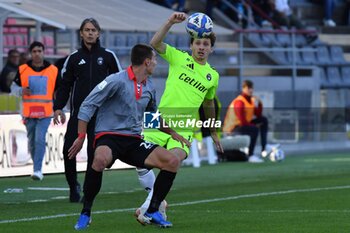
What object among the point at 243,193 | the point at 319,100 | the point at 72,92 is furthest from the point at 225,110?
the point at 72,92

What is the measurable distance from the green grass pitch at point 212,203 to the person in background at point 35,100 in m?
Answer: 0.50

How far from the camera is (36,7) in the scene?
79.5ft

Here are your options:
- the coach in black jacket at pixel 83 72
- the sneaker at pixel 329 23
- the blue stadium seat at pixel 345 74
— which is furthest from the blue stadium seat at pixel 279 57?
the coach in black jacket at pixel 83 72

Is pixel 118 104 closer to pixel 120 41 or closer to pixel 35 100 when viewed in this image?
pixel 35 100

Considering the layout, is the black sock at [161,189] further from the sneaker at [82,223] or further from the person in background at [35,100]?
the person in background at [35,100]

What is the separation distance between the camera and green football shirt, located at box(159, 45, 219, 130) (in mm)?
12672

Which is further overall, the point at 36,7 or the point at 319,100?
the point at 319,100

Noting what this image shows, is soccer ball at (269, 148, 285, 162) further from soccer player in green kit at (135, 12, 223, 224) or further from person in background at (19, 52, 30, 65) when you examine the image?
soccer player in green kit at (135, 12, 223, 224)

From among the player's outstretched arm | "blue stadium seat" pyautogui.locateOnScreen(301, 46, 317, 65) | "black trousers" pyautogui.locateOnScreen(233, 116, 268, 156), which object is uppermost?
the player's outstretched arm

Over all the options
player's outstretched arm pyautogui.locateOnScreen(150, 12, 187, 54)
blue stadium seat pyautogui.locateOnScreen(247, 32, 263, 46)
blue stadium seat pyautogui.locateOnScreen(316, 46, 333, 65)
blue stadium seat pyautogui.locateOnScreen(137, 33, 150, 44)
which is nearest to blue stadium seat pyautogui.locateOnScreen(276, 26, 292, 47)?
blue stadium seat pyautogui.locateOnScreen(247, 32, 263, 46)

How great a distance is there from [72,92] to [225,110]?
1509 centimetres

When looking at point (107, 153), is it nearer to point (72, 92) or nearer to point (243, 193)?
point (72, 92)

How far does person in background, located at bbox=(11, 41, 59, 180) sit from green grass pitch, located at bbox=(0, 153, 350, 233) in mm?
504

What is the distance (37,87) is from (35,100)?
0.78 ft
